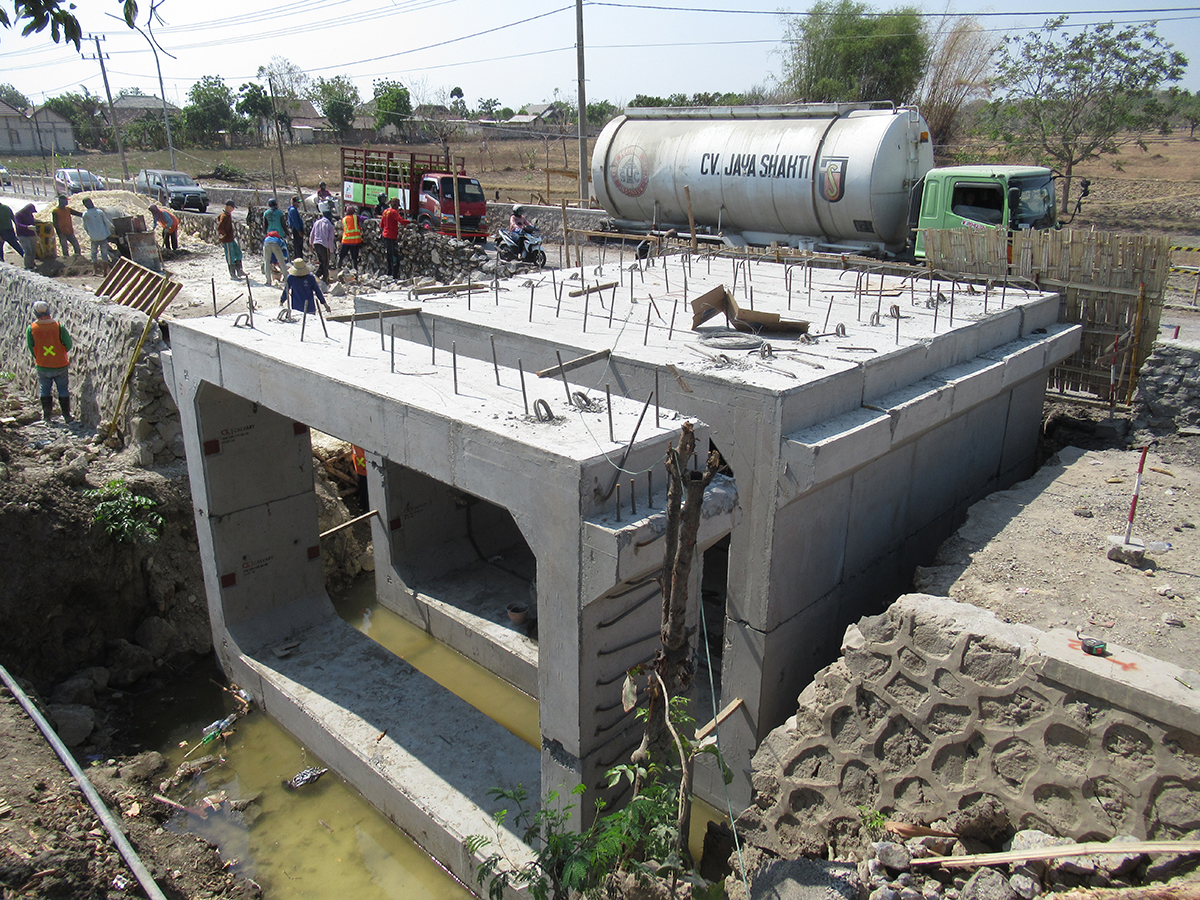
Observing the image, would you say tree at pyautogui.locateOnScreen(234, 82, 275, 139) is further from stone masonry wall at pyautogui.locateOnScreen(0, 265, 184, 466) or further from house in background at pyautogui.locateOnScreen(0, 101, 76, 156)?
stone masonry wall at pyautogui.locateOnScreen(0, 265, 184, 466)

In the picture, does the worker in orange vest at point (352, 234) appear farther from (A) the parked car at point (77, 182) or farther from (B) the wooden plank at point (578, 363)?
(A) the parked car at point (77, 182)

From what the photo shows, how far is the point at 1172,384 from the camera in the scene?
9.22 m

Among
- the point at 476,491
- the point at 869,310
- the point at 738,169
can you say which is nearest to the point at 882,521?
the point at 869,310

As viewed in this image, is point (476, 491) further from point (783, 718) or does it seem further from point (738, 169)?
point (738, 169)

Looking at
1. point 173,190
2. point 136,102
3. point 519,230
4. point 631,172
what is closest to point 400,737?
point 519,230

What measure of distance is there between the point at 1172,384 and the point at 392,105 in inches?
2438

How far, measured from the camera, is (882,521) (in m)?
7.21

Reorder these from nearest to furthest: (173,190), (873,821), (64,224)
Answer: (873,821) → (64,224) → (173,190)

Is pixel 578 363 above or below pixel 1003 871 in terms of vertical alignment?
above

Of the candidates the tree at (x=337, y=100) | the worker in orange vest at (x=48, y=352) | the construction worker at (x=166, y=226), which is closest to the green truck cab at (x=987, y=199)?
the worker in orange vest at (x=48, y=352)

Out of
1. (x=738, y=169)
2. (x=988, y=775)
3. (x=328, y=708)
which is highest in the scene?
(x=738, y=169)

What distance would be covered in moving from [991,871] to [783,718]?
274cm

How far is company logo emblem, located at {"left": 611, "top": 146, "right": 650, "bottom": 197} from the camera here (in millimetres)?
20875

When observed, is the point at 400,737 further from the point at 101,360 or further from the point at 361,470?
the point at 101,360
